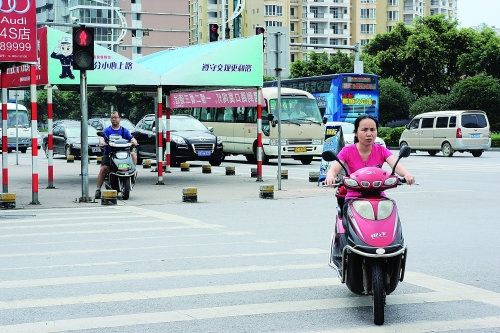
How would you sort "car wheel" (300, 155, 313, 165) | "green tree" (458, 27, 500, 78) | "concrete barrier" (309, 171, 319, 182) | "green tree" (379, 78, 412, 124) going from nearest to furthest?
"concrete barrier" (309, 171, 319, 182), "car wheel" (300, 155, 313, 165), "green tree" (458, 27, 500, 78), "green tree" (379, 78, 412, 124)

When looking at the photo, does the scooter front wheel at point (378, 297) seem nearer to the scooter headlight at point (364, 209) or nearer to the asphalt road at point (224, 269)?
the asphalt road at point (224, 269)

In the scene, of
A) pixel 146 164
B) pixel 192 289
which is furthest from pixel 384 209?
pixel 146 164

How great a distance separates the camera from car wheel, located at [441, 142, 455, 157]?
118ft

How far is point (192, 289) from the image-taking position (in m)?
7.28

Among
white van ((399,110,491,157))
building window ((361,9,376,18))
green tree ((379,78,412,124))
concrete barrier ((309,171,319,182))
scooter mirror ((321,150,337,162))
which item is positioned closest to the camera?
scooter mirror ((321,150,337,162))

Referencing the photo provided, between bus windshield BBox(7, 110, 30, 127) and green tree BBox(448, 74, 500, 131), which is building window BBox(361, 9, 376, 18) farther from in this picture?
bus windshield BBox(7, 110, 30, 127)

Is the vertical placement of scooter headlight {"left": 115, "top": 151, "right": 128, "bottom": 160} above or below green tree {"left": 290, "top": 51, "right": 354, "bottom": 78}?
below

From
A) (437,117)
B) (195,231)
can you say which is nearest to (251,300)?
(195,231)

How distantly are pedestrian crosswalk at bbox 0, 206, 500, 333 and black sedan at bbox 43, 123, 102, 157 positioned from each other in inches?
890

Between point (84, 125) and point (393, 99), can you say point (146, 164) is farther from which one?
point (393, 99)

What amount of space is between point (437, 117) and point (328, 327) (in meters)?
32.3

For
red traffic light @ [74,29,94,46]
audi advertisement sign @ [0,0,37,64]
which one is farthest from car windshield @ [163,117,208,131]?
audi advertisement sign @ [0,0,37,64]

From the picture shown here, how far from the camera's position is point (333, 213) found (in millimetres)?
13805

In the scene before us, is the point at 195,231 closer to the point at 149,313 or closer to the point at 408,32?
the point at 149,313
